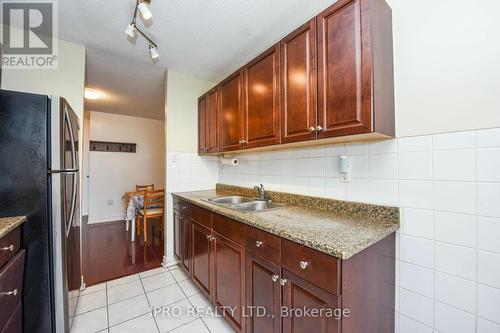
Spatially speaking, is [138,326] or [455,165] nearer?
[455,165]

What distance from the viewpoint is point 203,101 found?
2.61 metres

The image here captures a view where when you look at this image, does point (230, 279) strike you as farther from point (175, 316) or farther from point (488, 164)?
point (488, 164)

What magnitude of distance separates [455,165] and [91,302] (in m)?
2.78

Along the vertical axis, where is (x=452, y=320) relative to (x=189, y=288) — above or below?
above

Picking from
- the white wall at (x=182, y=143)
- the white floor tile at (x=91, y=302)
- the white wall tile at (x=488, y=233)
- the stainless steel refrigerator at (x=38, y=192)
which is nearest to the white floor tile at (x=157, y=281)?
the white wall at (x=182, y=143)

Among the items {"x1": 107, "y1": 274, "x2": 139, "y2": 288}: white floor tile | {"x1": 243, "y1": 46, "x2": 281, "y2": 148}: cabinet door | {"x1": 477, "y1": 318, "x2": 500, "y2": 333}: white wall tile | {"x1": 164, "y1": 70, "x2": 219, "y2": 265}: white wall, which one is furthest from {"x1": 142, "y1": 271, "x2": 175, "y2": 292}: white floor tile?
{"x1": 477, "y1": 318, "x2": 500, "y2": 333}: white wall tile

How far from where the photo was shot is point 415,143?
113cm

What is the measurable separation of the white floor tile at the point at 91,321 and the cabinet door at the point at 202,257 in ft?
2.37

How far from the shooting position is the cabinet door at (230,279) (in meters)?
1.35

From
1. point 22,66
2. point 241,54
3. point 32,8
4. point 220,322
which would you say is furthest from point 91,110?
point 220,322

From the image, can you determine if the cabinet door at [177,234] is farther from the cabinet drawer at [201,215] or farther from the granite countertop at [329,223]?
the granite countertop at [329,223]

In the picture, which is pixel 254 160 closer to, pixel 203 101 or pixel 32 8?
pixel 203 101

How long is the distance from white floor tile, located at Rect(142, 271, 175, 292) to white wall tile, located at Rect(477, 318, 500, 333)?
88.1 inches

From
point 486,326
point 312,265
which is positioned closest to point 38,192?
point 312,265
